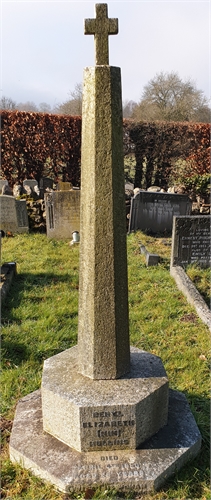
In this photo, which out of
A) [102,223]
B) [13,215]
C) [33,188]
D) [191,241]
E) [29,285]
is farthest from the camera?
[33,188]

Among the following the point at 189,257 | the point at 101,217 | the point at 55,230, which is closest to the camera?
the point at 101,217

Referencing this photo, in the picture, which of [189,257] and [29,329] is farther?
[189,257]

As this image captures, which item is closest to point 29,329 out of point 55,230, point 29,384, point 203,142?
point 29,384

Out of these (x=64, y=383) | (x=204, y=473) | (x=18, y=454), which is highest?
(x=64, y=383)

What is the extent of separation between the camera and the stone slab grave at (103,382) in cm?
210

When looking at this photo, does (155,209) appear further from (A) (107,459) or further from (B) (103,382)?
(A) (107,459)

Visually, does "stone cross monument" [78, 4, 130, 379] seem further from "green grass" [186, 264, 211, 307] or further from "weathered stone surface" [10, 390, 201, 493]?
"green grass" [186, 264, 211, 307]

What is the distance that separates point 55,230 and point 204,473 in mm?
6535

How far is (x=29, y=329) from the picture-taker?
4.26 meters

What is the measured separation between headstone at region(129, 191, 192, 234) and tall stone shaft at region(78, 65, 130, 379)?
6.48m

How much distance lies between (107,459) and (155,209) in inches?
279

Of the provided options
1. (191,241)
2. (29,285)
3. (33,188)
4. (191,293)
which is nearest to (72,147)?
(33,188)

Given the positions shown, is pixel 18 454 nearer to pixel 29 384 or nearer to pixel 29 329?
pixel 29 384

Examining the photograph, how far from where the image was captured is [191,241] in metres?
6.21
